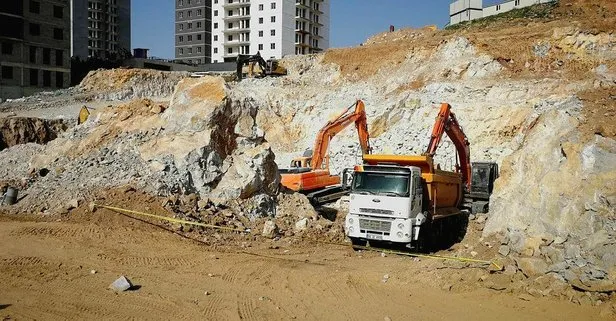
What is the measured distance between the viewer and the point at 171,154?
1531 centimetres

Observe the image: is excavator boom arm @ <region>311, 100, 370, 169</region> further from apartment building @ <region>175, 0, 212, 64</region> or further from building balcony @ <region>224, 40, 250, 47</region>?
apartment building @ <region>175, 0, 212, 64</region>

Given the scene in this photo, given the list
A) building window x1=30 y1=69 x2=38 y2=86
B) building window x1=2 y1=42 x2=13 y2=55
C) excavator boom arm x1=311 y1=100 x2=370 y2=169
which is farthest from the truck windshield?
building window x1=30 y1=69 x2=38 y2=86

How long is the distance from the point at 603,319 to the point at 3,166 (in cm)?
1716

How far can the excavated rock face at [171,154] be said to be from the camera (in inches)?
572

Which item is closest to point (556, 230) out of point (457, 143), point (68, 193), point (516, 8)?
point (457, 143)

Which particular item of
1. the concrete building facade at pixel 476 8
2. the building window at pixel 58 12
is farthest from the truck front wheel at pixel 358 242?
the building window at pixel 58 12

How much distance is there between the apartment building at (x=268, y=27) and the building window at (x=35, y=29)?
27885mm

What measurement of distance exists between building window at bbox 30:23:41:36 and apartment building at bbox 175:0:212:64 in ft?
107

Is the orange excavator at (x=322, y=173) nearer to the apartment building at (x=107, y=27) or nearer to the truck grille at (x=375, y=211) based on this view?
the truck grille at (x=375, y=211)

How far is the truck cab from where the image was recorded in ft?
42.6

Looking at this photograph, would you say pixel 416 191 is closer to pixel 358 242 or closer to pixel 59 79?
pixel 358 242

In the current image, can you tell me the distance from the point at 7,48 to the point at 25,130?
25927 mm

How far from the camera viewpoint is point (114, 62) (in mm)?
62500

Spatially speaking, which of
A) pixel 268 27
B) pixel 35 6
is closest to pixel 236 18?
pixel 268 27
